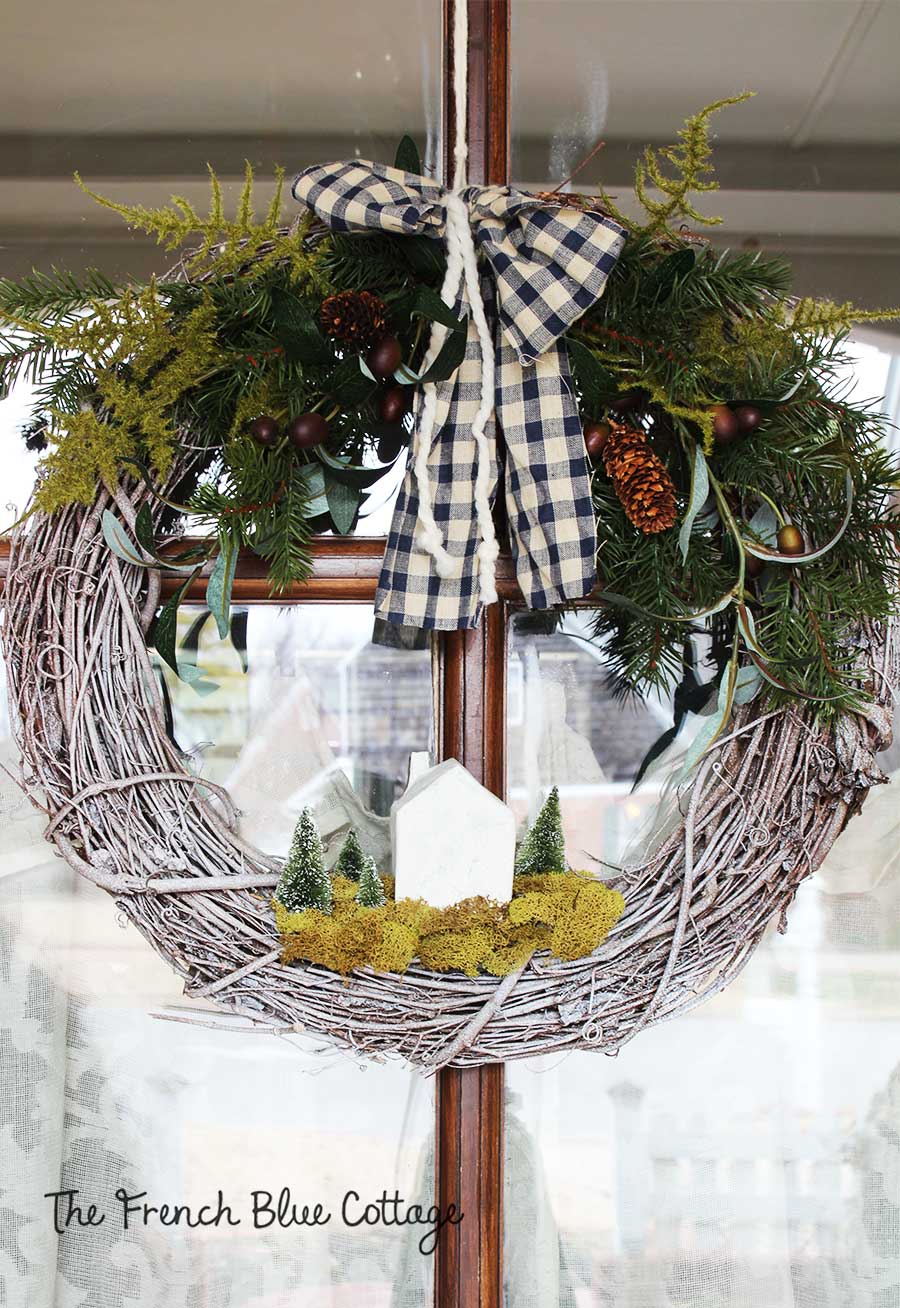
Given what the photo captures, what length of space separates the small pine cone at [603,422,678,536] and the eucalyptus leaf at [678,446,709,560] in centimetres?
2

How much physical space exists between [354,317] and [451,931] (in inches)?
21.4

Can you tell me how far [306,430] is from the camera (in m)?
0.93

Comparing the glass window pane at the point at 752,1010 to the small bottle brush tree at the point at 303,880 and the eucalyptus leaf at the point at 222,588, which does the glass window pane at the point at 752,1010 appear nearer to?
the small bottle brush tree at the point at 303,880

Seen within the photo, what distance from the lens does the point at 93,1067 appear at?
1141 millimetres

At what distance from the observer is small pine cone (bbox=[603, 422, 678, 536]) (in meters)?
0.93

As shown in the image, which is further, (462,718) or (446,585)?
(462,718)

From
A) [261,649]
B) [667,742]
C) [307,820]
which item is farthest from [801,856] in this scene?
[261,649]

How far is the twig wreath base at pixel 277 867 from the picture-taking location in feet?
3.10

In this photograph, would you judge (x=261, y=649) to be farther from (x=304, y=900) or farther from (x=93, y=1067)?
(x=93, y=1067)

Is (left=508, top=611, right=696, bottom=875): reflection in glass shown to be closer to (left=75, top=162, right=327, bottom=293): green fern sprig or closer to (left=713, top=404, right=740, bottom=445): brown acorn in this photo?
(left=713, top=404, right=740, bottom=445): brown acorn

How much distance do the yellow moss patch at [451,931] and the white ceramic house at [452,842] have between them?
1 centimetres

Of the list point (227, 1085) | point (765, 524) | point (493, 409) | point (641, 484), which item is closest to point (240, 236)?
point (493, 409)

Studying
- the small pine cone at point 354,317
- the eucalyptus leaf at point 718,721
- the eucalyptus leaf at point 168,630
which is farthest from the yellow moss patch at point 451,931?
the small pine cone at point 354,317

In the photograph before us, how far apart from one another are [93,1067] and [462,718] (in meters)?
0.55
